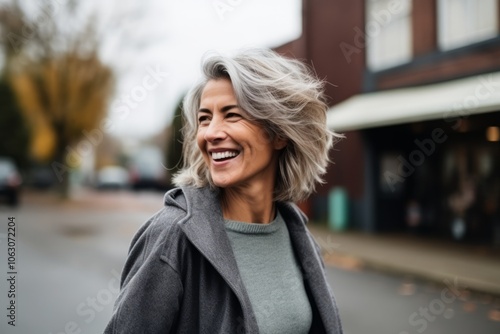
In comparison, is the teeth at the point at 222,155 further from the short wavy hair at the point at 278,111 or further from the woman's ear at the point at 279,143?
the woman's ear at the point at 279,143

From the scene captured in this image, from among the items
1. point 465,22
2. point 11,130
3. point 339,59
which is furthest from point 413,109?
point 11,130

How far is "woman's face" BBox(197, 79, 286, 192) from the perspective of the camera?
1782 millimetres

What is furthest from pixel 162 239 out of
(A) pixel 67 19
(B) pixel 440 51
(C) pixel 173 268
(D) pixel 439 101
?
(A) pixel 67 19

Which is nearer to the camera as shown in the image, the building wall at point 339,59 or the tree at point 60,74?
the building wall at point 339,59

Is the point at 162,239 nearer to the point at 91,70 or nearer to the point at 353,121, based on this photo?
the point at 353,121

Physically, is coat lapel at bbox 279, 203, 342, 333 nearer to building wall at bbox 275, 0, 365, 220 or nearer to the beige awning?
the beige awning

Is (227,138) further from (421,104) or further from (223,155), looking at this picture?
(421,104)

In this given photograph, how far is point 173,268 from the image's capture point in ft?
4.94

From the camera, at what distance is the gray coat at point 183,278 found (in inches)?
57.8

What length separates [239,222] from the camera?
1849mm

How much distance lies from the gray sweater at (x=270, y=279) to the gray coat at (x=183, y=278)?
4.1 inches

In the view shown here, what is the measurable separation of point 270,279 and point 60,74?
25.9 metres

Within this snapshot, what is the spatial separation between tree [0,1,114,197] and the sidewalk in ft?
52.5

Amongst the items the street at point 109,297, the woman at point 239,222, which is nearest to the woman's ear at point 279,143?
the woman at point 239,222
